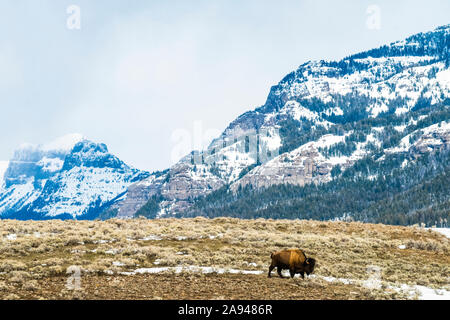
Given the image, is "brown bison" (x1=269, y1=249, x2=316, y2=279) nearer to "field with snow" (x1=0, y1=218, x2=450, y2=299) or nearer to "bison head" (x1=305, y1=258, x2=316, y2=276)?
"bison head" (x1=305, y1=258, x2=316, y2=276)

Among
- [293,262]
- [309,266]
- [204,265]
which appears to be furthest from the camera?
[204,265]

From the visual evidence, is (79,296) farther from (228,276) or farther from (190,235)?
(190,235)

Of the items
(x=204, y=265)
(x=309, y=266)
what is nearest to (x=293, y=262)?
(x=309, y=266)

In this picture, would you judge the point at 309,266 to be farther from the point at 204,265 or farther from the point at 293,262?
the point at 204,265

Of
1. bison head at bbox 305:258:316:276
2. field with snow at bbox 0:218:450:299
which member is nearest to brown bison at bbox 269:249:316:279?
bison head at bbox 305:258:316:276

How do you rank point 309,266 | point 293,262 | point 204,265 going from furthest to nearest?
point 204,265
point 309,266
point 293,262

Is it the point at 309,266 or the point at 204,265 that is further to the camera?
the point at 204,265

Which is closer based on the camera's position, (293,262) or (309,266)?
(293,262)

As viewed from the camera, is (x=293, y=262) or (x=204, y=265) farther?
(x=204, y=265)

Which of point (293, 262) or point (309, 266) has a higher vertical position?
point (293, 262)

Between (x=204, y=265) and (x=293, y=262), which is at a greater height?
(x=293, y=262)

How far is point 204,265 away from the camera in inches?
854

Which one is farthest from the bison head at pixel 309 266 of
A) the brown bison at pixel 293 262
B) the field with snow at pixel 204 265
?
the field with snow at pixel 204 265
